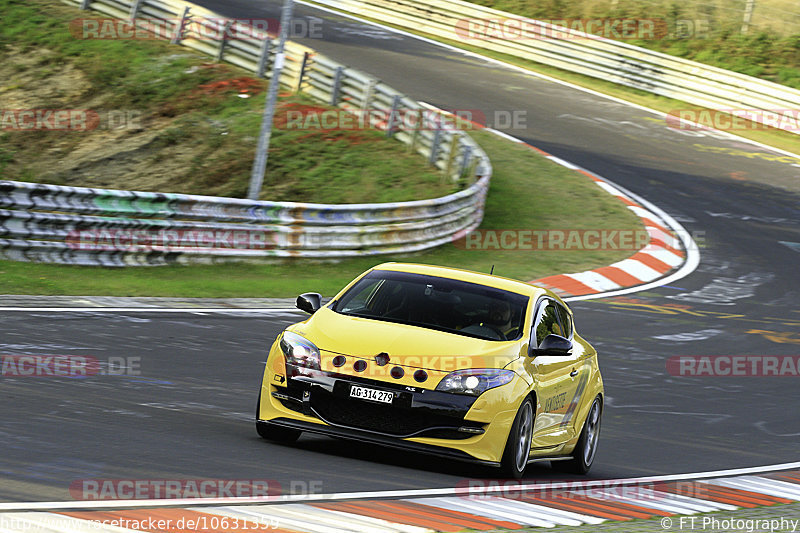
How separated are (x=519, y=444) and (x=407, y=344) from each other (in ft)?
3.18

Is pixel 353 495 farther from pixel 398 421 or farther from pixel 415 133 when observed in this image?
pixel 415 133

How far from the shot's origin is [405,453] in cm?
875

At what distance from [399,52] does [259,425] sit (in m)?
29.1

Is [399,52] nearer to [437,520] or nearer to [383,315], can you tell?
[383,315]

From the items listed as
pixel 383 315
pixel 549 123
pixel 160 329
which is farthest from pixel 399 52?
pixel 383 315

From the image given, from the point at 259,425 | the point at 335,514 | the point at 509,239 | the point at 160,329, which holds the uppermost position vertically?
the point at 335,514

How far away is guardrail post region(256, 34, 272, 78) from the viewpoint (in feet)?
96.0

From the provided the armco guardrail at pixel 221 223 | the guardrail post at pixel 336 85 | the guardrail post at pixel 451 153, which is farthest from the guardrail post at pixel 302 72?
the guardrail post at pixel 451 153

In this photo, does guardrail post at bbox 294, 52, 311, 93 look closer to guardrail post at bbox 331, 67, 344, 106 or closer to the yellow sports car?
guardrail post at bbox 331, 67, 344, 106

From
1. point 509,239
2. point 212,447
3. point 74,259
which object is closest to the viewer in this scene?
point 212,447

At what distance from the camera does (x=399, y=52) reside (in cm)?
3638

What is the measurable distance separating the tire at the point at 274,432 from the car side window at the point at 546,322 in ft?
5.97

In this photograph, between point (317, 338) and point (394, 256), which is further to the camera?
point (394, 256)

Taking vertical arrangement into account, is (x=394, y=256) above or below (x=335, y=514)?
below
